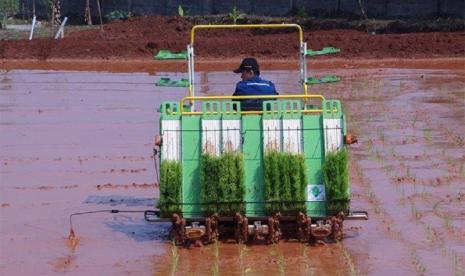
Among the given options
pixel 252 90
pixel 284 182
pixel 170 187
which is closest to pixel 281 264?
pixel 284 182

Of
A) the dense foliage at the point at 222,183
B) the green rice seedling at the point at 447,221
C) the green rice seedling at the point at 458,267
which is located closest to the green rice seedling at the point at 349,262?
the green rice seedling at the point at 458,267

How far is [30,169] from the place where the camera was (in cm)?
1352

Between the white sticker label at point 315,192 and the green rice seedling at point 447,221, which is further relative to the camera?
the green rice seedling at point 447,221

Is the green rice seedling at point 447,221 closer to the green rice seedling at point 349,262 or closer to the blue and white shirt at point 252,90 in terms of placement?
the green rice seedling at point 349,262

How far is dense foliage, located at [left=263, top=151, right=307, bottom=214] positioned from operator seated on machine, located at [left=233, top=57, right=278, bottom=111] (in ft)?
2.99

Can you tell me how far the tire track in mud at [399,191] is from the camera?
927 centimetres

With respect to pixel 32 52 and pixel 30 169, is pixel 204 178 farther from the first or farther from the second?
pixel 32 52

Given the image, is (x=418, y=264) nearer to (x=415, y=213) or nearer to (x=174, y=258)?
(x=415, y=213)

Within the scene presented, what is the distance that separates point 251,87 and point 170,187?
1525 millimetres

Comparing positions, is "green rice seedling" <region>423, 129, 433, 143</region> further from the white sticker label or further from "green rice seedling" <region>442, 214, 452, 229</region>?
the white sticker label

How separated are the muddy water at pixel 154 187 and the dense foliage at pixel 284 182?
367 millimetres

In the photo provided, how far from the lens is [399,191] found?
12.0 meters

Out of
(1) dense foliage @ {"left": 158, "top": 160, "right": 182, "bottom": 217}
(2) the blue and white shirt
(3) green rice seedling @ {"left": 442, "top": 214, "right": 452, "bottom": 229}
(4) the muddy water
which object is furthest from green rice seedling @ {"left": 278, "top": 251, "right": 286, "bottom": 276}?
(3) green rice seedling @ {"left": 442, "top": 214, "right": 452, "bottom": 229}

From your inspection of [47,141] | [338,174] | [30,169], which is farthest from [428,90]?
[338,174]
